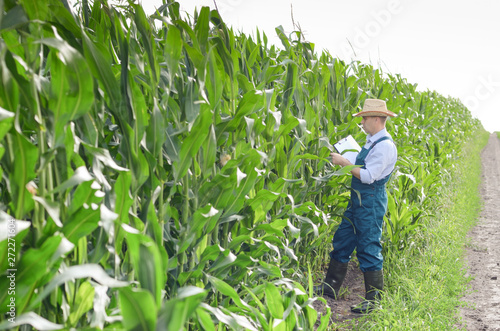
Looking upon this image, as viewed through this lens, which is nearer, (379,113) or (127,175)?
(127,175)

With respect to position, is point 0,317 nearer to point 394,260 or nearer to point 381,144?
point 381,144

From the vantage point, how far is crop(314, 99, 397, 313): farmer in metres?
3.68

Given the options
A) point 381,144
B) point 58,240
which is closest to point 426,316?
point 381,144

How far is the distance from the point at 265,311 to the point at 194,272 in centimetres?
42

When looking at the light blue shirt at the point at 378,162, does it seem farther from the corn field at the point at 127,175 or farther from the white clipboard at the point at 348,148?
the corn field at the point at 127,175

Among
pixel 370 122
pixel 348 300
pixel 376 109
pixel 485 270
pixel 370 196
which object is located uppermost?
pixel 376 109

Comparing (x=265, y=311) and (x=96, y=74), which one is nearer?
(x=96, y=74)

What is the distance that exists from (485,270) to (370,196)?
87.8 inches

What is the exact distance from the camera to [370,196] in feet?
12.4

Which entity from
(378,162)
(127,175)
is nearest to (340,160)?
(378,162)

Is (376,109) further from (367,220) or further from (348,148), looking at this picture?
(367,220)

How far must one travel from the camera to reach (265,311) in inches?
90.3

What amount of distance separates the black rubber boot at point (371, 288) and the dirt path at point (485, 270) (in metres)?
0.76

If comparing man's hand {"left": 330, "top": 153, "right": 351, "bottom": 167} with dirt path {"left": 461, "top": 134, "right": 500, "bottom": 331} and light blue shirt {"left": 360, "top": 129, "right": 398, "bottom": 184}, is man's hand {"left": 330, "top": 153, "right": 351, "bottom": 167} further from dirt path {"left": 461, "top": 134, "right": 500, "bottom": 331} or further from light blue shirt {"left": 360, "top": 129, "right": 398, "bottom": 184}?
dirt path {"left": 461, "top": 134, "right": 500, "bottom": 331}
